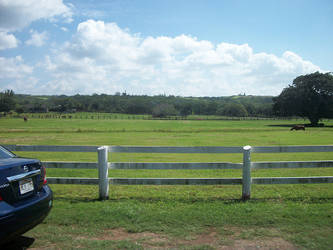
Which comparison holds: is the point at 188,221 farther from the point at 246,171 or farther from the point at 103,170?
the point at 103,170

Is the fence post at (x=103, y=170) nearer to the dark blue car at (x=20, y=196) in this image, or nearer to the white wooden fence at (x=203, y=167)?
the white wooden fence at (x=203, y=167)

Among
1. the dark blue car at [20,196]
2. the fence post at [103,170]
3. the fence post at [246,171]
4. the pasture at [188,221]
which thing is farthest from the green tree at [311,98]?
the dark blue car at [20,196]

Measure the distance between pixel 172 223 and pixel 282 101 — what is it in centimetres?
8619

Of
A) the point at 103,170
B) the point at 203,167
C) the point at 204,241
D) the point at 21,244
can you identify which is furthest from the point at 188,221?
the point at 21,244

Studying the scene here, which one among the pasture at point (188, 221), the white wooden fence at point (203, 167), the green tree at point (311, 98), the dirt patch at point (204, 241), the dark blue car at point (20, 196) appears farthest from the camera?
the green tree at point (311, 98)

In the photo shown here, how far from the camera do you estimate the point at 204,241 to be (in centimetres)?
441

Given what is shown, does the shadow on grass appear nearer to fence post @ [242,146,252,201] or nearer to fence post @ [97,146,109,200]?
fence post @ [97,146,109,200]

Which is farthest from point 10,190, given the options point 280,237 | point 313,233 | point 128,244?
point 313,233

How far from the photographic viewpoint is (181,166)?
646cm

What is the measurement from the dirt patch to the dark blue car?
112 cm

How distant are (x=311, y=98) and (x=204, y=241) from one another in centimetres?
8422

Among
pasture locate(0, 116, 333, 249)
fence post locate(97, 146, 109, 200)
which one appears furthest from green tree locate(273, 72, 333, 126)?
fence post locate(97, 146, 109, 200)

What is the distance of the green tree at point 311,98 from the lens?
76.3 meters

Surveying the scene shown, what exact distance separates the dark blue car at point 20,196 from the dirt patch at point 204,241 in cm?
112
